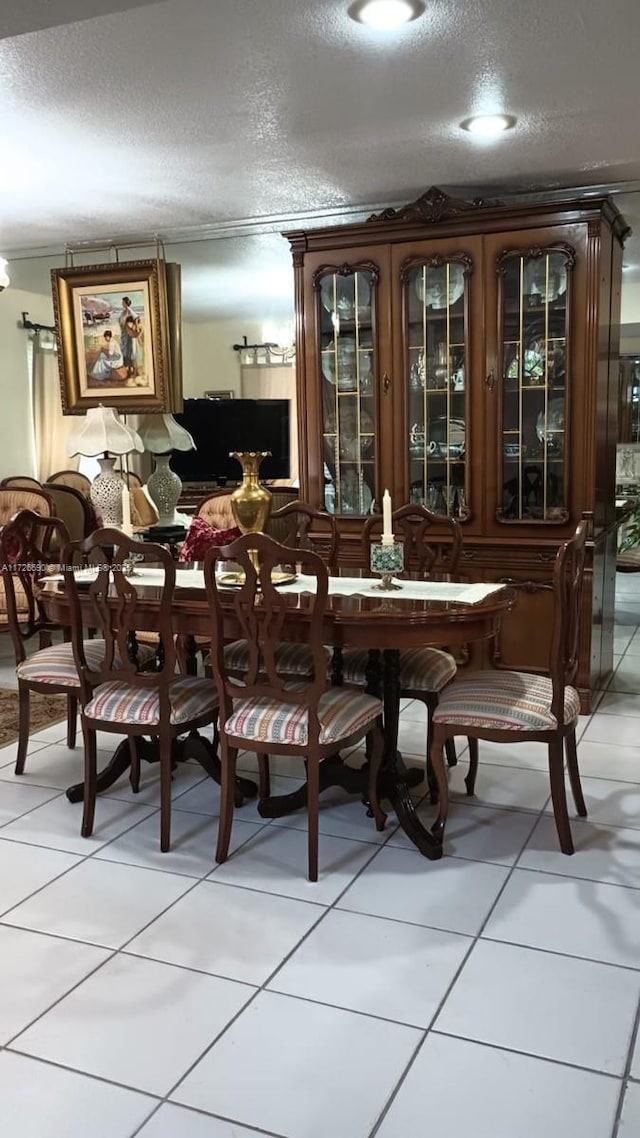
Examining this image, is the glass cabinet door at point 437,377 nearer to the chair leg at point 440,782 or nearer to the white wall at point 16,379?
the chair leg at point 440,782

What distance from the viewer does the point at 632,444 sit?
25.6 ft

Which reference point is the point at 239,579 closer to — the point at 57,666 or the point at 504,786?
the point at 57,666

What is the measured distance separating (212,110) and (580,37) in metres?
1.29

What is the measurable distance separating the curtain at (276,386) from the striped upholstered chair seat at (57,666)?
550 cm

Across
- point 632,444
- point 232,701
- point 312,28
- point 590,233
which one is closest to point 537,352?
point 590,233

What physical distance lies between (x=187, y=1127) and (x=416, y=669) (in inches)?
68.2

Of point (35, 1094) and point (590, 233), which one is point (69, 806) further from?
point (590, 233)

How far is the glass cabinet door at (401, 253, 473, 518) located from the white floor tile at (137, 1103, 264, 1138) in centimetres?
310

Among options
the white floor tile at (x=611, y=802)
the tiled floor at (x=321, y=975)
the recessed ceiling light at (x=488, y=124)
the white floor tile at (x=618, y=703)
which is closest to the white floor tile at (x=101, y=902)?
the tiled floor at (x=321, y=975)

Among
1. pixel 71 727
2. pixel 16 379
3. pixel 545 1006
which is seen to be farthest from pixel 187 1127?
pixel 16 379

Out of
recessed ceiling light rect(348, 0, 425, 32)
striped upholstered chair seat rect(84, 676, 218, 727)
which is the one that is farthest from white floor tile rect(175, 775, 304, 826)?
recessed ceiling light rect(348, 0, 425, 32)

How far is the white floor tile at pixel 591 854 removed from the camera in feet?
8.50

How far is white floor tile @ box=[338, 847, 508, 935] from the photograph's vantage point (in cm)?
237

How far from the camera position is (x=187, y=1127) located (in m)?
1.66
